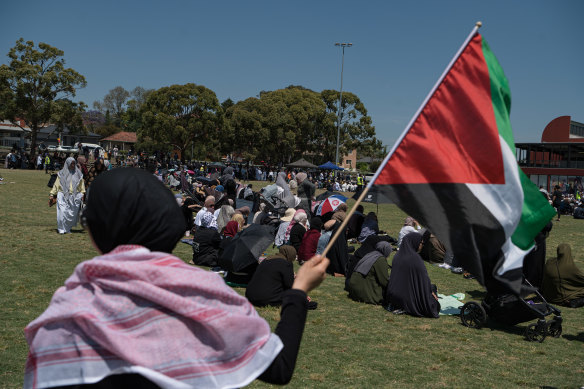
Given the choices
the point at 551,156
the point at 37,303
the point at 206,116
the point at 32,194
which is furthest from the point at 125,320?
the point at 551,156

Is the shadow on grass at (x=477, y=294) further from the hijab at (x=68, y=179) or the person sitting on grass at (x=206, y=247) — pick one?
the hijab at (x=68, y=179)

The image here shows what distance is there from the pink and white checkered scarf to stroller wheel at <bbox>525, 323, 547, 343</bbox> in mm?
6500

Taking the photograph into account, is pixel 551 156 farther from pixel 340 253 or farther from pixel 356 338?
pixel 356 338

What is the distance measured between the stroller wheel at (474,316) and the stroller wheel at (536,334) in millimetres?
574

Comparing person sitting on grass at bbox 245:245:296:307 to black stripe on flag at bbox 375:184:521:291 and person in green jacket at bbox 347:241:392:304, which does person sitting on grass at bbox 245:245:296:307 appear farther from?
black stripe on flag at bbox 375:184:521:291

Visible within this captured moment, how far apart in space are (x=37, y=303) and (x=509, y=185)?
260 inches

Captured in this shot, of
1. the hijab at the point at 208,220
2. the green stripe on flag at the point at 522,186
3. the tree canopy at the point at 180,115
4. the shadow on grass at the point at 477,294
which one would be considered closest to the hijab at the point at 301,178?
the hijab at the point at 208,220

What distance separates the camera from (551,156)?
52.9 metres

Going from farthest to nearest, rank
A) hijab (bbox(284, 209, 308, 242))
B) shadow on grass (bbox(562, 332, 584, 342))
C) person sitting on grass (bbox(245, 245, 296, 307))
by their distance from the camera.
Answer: hijab (bbox(284, 209, 308, 242)) → person sitting on grass (bbox(245, 245, 296, 307)) → shadow on grass (bbox(562, 332, 584, 342))

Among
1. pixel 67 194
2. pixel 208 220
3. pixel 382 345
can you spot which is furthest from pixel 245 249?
pixel 67 194

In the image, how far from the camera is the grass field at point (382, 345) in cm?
546

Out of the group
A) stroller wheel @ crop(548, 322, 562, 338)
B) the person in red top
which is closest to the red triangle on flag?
stroller wheel @ crop(548, 322, 562, 338)

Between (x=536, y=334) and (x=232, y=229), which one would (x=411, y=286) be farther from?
(x=232, y=229)

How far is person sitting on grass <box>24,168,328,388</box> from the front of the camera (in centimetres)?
149
